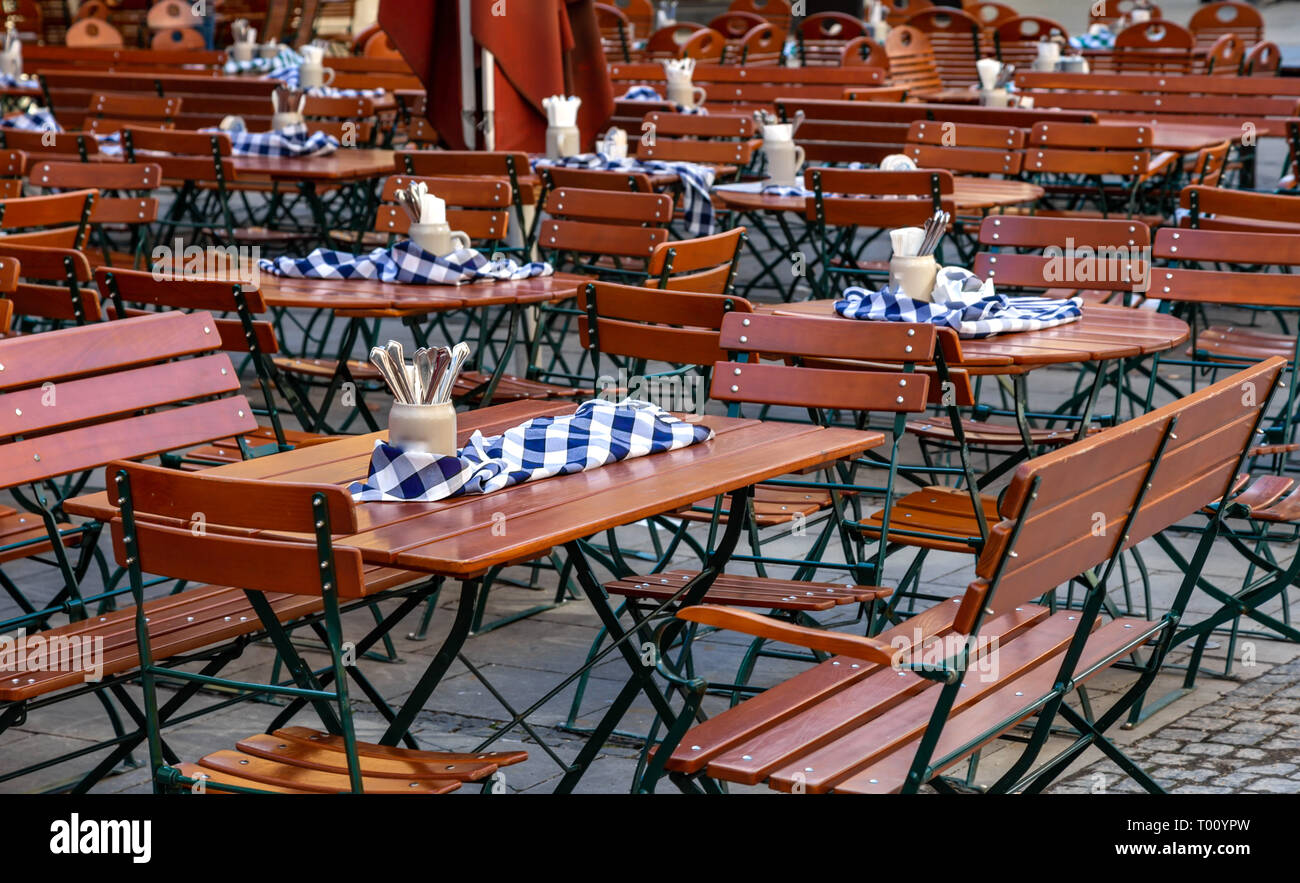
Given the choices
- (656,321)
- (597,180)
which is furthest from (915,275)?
(597,180)

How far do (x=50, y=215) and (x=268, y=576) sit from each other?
3541 millimetres

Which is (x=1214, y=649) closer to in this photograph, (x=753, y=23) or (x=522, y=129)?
(x=522, y=129)

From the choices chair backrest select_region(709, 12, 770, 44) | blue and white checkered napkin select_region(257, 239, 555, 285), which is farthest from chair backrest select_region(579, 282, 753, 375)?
chair backrest select_region(709, 12, 770, 44)

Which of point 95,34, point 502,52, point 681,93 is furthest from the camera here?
point 95,34

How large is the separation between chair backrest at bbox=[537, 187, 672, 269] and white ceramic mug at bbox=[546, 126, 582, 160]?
1.39m

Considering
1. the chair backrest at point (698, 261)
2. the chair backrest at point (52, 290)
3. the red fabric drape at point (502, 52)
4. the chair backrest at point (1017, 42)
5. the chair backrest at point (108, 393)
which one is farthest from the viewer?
the chair backrest at point (1017, 42)

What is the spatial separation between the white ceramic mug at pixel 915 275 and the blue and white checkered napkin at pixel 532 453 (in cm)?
117

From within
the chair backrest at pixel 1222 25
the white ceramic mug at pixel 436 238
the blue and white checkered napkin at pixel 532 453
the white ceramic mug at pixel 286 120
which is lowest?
the blue and white checkered napkin at pixel 532 453

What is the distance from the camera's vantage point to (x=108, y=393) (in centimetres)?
372

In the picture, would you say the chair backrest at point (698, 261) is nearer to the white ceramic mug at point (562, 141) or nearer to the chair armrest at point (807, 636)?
the white ceramic mug at point (562, 141)

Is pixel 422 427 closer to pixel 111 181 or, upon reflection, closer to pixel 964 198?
pixel 111 181

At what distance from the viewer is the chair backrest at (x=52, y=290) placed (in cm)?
474

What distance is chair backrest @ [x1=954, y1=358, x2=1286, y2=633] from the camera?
260cm

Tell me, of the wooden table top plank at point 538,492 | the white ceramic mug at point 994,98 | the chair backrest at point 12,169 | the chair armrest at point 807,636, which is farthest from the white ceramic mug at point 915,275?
the white ceramic mug at point 994,98
